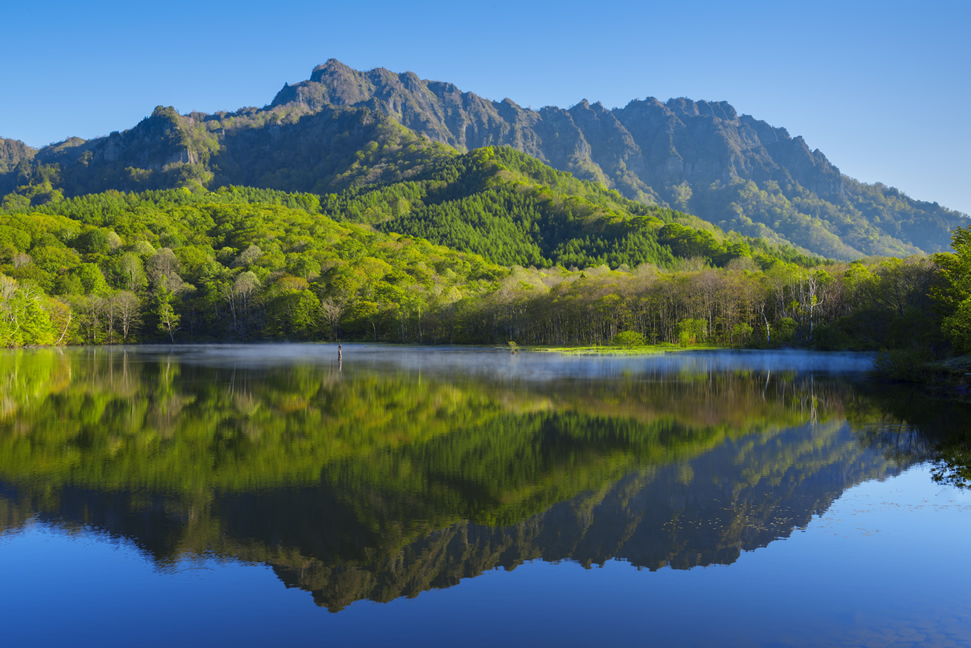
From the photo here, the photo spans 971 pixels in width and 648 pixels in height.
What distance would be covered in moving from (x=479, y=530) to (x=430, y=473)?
4.43 m

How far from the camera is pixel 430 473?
663 inches

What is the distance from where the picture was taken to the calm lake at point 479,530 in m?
8.98

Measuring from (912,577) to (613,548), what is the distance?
16.8 ft

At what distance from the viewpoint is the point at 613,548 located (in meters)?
11.8

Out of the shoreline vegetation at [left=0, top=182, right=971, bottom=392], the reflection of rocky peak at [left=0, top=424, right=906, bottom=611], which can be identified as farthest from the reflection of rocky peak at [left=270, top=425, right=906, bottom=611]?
the shoreline vegetation at [left=0, top=182, right=971, bottom=392]

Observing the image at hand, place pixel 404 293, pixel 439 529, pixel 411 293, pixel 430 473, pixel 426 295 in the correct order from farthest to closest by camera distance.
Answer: pixel 404 293 → pixel 411 293 → pixel 426 295 → pixel 430 473 → pixel 439 529

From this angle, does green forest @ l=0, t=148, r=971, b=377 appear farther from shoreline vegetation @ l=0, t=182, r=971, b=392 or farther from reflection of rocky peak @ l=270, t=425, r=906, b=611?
reflection of rocky peak @ l=270, t=425, r=906, b=611

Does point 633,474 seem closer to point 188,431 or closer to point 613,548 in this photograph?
point 613,548

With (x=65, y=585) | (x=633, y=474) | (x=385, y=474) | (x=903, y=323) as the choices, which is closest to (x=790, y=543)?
(x=633, y=474)

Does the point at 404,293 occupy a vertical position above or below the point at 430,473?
above

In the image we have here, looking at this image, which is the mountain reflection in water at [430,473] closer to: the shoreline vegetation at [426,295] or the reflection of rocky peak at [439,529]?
the reflection of rocky peak at [439,529]

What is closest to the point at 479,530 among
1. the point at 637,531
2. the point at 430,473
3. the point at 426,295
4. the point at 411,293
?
the point at 637,531

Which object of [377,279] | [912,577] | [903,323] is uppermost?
[377,279]

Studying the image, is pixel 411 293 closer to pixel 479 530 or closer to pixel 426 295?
pixel 426 295
